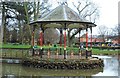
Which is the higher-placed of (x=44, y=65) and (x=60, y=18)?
(x=60, y=18)

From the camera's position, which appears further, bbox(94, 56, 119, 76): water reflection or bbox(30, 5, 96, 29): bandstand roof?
bbox(30, 5, 96, 29): bandstand roof

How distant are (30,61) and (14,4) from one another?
76.0 ft

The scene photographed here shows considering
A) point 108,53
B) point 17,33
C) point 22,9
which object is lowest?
point 108,53

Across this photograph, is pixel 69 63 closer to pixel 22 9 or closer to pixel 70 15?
pixel 70 15

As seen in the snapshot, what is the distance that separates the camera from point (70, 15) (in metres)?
23.3

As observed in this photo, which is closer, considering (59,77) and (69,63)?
(59,77)

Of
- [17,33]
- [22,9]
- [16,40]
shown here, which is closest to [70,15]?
[22,9]

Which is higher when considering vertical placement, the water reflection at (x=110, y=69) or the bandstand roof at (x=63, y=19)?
the bandstand roof at (x=63, y=19)

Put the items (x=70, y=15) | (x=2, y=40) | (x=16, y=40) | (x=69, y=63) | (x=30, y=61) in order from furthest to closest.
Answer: (x=16, y=40), (x=2, y=40), (x=70, y=15), (x=30, y=61), (x=69, y=63)

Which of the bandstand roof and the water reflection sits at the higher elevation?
the bandstand roof

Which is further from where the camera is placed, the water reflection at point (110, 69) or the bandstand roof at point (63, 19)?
the bandstand roof at point (63, 19)

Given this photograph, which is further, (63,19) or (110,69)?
(63,19)

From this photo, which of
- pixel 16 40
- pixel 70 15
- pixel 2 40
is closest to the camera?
pixel 70 15

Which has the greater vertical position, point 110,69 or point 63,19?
point 63,19
